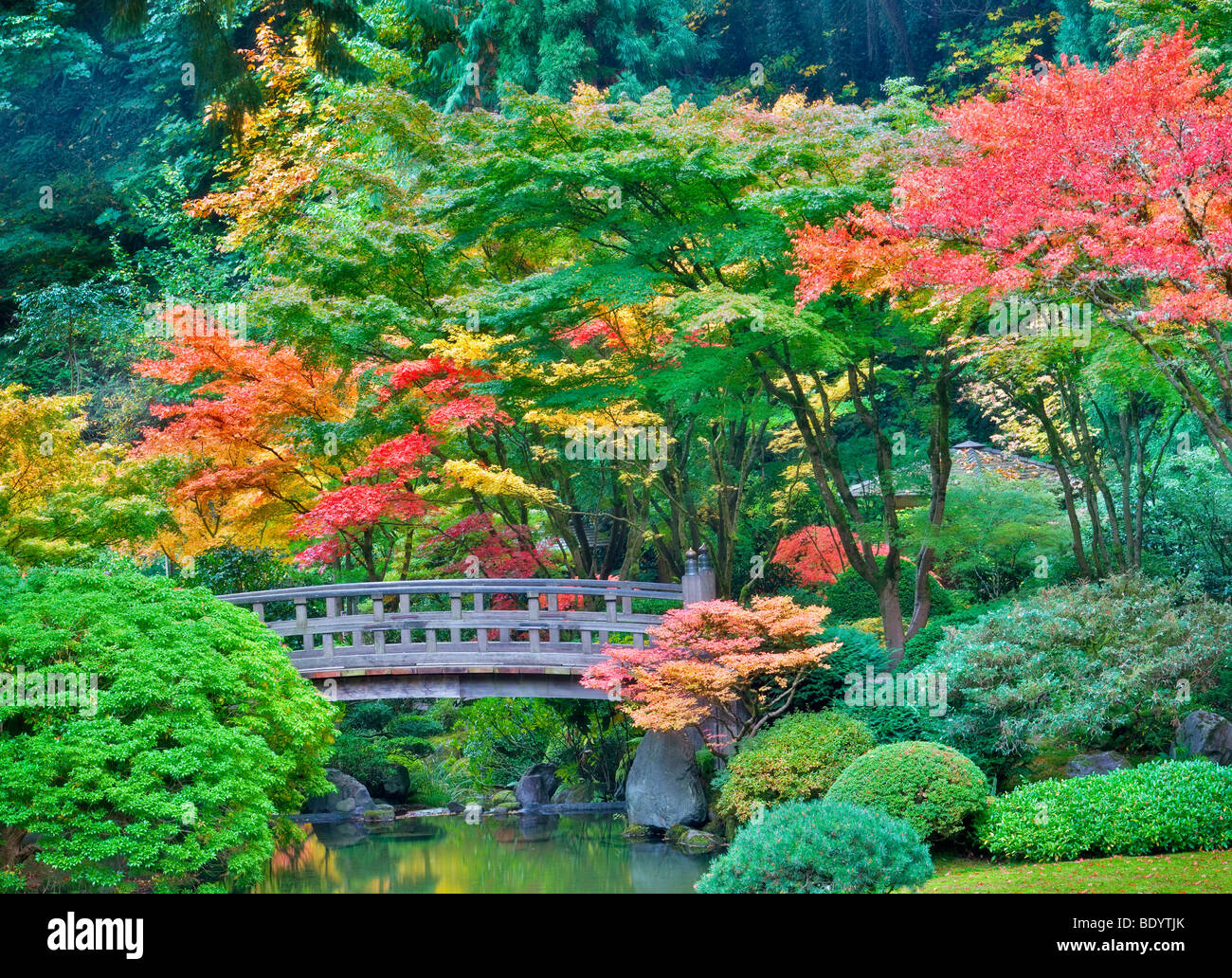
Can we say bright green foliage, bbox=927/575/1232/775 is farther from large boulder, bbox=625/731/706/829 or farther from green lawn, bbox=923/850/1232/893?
large boulder, bbox=625/731/706/829

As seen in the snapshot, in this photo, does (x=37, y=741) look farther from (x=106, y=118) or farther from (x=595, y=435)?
(x=106, y=118)

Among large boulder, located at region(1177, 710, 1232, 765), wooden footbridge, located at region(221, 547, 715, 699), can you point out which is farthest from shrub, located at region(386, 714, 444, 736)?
large boulder, located at region(1177, 710, 1232, 765)

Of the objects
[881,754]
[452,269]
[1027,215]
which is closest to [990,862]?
[881,754]

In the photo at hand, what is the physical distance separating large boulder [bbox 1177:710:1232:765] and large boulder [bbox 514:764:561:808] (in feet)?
29.8

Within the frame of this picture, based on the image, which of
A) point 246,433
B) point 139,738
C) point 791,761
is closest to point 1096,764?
point 791,761

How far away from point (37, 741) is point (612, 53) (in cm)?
1742

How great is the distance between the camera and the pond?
1236 centimetres

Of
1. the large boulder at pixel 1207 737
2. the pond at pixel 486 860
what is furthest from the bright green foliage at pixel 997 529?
the pond at pixel 486 860

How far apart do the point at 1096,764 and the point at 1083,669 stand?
3.23 feet

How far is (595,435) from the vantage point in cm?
1566

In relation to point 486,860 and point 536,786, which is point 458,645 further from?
point 536,786

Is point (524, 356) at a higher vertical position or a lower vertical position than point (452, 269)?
lower

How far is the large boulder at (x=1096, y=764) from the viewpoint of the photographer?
1107cm
